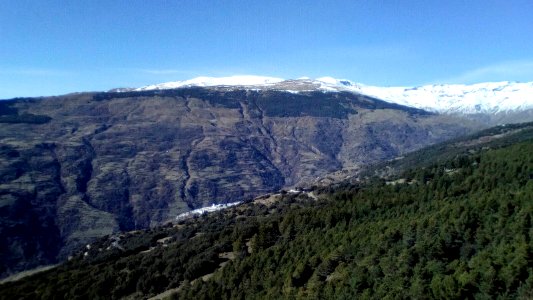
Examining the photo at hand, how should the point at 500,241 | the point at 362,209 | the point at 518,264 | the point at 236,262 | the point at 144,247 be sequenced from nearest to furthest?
the point at 518,264
the point at 500,241
the point at 236,262
the point at 362,209
the point at 144,247

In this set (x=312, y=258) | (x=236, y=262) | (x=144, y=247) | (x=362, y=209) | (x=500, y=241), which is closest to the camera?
(x=500, y=241)

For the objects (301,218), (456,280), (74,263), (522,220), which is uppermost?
(522,220)

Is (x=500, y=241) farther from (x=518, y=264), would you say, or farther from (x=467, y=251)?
(x=518, y=264)

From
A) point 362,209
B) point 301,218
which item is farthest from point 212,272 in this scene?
point 362,209

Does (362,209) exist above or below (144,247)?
above

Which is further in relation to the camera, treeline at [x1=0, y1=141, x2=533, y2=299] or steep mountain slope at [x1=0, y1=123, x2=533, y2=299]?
steep mountain slope at [x1=0, y1=123, x2=533, y2=299]
